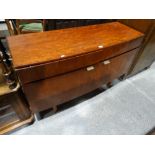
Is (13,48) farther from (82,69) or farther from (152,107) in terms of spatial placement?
(152,107)

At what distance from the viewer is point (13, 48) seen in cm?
91

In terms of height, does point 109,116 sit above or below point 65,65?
below

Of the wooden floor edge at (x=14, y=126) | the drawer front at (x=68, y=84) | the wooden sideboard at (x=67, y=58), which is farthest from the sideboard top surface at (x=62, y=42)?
the wooden floor edge at (x=14, y=126)

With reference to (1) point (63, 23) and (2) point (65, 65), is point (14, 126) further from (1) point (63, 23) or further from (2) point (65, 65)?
(1) point (63, 23)

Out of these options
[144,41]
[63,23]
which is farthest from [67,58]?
[144,41]

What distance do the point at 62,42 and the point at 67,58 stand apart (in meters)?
0.20

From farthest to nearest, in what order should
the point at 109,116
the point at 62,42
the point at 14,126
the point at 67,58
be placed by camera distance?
1. the point at 109,116
2. the point at 14,126
3. the point at 62,42
4. the point at 67,58

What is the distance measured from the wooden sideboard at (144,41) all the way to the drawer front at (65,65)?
0.31m

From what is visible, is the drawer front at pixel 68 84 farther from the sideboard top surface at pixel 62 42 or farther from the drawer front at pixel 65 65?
the sideboard top surface at pixel 62 42

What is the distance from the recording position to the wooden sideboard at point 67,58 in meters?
0.86

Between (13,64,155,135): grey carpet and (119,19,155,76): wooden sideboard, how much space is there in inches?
12.4

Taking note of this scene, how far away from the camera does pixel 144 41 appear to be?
145cm

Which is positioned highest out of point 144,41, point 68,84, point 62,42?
point 62,42
